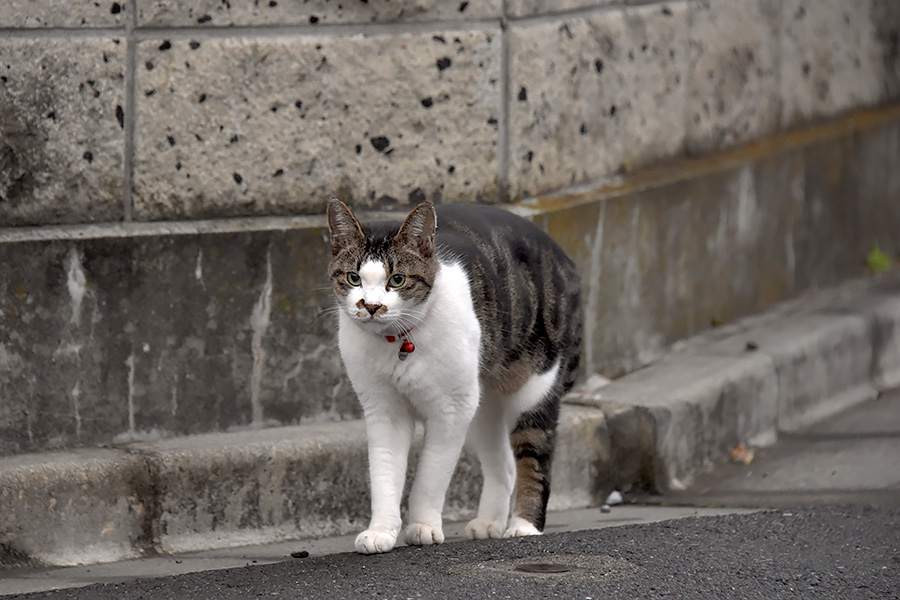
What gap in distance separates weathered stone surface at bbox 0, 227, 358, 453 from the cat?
763 millimetres

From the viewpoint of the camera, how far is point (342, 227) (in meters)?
4.38

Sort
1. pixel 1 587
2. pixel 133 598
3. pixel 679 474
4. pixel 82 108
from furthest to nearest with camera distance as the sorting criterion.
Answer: pixel 679 474, pixel 82 108, pixel 1 587, pixel 133 598

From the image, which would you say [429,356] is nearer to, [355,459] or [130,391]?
[355,459]

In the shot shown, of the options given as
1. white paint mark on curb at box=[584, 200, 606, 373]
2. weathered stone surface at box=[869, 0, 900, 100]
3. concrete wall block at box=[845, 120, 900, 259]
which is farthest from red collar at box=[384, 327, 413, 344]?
weathered stone surface at box=[869, 0, 900, 100]

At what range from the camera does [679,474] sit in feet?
20.0

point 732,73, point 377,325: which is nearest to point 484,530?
point 377,325

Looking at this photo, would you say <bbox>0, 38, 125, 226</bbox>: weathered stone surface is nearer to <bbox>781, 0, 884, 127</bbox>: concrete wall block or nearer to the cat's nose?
the cat's nose

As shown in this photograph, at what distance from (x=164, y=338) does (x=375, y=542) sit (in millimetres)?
1254

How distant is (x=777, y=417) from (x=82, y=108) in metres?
3.66

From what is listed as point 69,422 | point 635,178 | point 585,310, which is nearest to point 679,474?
point 585,310

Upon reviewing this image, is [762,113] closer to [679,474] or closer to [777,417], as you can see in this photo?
[777,417]

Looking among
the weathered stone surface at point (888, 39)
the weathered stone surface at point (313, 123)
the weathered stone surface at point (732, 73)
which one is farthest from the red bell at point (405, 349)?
the weathered stone surface at point (888, 39)

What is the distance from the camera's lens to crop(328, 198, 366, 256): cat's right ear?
4.34 m

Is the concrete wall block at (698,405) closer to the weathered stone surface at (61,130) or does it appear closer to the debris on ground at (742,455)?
the debris on ground at (742,455)
